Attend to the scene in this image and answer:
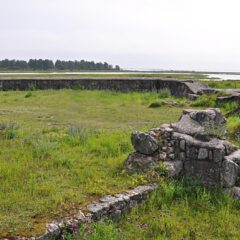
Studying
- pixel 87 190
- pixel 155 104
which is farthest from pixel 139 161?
pixel 155 104

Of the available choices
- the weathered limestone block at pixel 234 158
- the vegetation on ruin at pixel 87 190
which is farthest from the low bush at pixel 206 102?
the weathered limestone block at pixel 234 158

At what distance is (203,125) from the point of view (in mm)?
7848

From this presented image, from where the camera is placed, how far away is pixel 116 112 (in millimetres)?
15445

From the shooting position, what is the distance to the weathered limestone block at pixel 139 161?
7383 millimetres

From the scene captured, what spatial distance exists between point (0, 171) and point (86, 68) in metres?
77.1

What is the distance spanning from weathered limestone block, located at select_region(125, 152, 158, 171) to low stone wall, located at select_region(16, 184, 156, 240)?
60 centimetres

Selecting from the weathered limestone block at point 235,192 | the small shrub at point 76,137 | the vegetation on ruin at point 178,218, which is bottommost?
the vegetation on ruin at point 178,218

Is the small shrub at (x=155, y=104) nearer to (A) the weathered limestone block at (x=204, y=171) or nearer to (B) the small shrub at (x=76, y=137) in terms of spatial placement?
(B) the small shrub at (x=76, y=137)

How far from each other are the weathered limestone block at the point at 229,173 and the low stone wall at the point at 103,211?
1075mm

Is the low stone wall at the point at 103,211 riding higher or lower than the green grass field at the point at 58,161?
lower

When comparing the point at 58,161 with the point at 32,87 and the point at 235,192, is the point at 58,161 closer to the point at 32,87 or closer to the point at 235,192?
the point at 235,192

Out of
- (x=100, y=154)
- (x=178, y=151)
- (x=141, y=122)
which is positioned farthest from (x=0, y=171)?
(x=141, y=122)

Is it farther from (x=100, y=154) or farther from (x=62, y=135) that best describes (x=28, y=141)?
(x=100, y=154)

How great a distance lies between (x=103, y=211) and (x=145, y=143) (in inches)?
78.4
